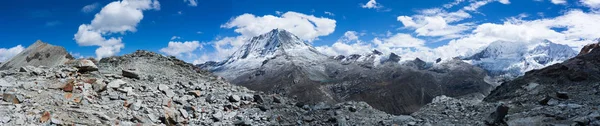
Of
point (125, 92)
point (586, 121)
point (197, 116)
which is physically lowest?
point (586, 121)

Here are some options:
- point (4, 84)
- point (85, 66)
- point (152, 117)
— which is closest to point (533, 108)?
point (152, 117)

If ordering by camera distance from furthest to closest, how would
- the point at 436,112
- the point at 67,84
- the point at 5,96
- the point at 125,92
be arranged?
the point at 436,112 → the point at 125,92 → the point at 67,84 → the point at 5,96

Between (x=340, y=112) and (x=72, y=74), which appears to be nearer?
(x=72, y=74)

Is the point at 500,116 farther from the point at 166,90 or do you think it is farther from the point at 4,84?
the point at 4,84

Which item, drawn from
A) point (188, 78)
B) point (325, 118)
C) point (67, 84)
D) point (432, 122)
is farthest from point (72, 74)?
point (432, 122)

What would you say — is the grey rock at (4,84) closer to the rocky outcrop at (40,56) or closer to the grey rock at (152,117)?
the grey rock at (152,117)

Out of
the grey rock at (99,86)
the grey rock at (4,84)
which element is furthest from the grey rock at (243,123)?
the grey rock at (4,84)

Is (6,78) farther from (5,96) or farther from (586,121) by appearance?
(586,121)
